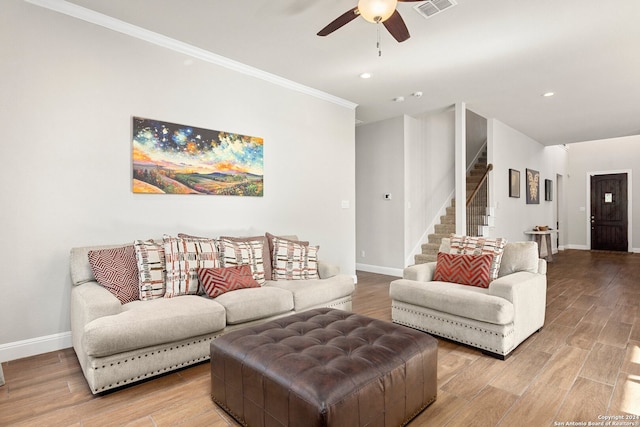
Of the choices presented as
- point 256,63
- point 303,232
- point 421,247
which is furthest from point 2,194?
point 421,247

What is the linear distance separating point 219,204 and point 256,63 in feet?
5.42

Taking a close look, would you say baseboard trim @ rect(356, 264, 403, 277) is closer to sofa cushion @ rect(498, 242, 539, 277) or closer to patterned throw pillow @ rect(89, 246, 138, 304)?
sofa cushion @ rect(498, 242, 539, 277)

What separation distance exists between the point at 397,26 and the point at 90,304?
2.83 m

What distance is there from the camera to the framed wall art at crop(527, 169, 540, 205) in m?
7.67

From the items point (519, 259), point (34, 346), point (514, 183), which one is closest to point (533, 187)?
point (514, 183)

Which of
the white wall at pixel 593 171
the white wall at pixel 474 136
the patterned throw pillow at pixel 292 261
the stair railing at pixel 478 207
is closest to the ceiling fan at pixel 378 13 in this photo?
the patterned throw pillow at pixel 292 261

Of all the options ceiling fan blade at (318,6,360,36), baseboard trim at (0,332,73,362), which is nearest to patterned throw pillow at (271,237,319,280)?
baseboard trim at (0,332,73,362)

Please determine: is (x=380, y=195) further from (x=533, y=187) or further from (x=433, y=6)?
(x=533, y=187)

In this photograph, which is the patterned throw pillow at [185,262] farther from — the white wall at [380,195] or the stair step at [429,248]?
the stair step at [429,248]

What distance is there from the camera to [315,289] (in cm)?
318

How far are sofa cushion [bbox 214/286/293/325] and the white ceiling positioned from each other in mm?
2351

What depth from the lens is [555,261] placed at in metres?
7.72

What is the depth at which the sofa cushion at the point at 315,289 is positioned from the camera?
10.1 feet

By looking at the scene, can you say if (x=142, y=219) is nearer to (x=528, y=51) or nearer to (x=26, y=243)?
(x=26, y=243)
